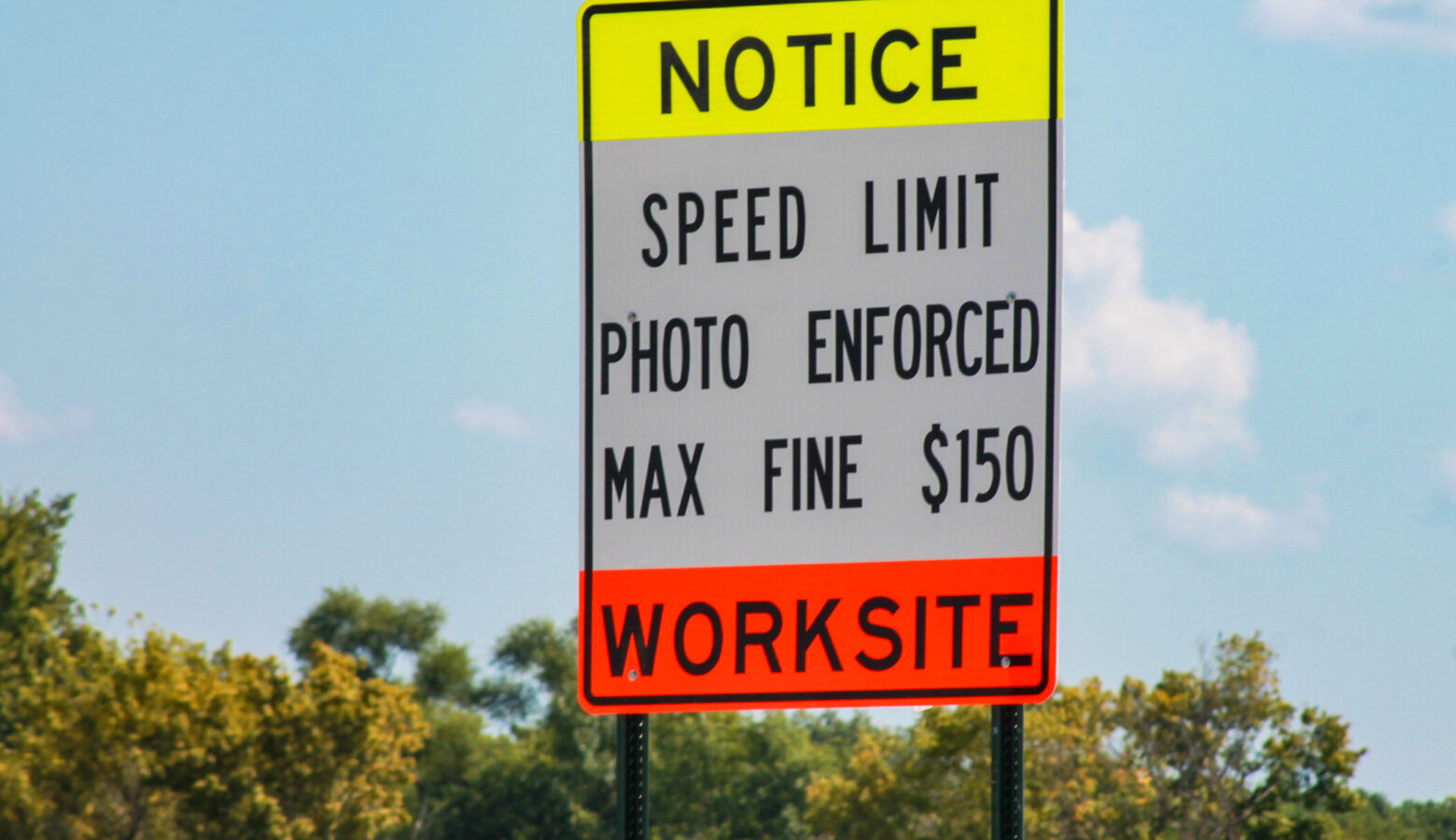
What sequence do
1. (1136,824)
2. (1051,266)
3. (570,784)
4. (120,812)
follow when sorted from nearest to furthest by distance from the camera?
(1051,266), (120,812), (1136,824), (570,784)

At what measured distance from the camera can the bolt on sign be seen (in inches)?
130

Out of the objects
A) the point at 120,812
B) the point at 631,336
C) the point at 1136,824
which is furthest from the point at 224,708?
the point at 631,336

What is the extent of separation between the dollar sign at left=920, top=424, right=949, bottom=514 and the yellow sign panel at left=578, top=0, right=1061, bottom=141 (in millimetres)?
647

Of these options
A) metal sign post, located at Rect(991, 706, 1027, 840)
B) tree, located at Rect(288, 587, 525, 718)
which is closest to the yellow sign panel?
metal sign post, located at Rect(991, 706, 1027, 840)

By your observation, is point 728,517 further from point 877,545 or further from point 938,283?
point 938,283

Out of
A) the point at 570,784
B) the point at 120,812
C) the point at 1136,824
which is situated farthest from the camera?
the point at 570,784

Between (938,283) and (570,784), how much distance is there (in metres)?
79.2

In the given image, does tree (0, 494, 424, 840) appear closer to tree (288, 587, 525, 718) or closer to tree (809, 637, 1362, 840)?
tree (809, 637, 1362, 840)

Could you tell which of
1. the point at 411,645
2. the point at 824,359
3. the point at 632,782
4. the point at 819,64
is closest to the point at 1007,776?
the point at 632,782

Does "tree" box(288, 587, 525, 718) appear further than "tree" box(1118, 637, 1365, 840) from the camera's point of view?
Yes

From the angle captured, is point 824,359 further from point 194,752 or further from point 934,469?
point 194,752

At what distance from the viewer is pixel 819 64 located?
3.39 m

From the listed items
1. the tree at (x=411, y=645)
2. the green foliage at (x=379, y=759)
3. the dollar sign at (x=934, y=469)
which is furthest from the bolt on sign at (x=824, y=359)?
the tree at (x=411, y=645)

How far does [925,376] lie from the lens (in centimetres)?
334
